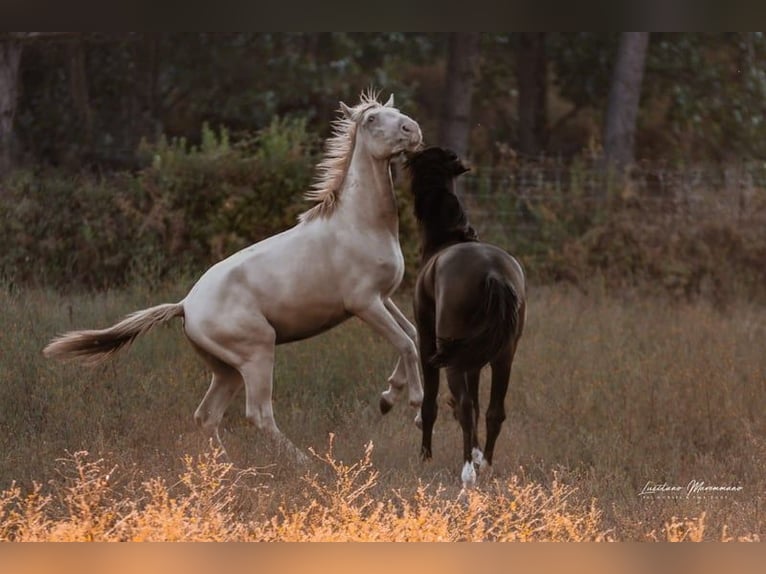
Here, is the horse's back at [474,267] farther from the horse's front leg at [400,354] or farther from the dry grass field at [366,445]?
the dry grass field at [366,445]

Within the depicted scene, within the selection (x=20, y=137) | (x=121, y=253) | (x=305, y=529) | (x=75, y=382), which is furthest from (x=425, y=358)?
(x=20, y=137)

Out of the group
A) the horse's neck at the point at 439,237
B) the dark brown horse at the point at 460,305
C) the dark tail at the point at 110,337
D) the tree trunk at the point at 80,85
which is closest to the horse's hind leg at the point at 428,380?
the dark brown horse at the point at 460,305

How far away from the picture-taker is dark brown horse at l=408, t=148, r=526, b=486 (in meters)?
5.80

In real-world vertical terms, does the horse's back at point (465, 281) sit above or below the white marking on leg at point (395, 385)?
above

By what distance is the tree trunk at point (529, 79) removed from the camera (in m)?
19.2

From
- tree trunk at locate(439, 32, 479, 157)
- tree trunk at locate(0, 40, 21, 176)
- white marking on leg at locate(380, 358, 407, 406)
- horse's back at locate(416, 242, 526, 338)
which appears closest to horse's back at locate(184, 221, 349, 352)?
white marking on leg at locate(380, 358, 407, 406)

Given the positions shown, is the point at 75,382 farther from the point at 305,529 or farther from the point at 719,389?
the point at 719,389

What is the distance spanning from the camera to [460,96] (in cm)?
1491

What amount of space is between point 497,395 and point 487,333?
1.81 ft

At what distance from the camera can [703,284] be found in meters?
12.3

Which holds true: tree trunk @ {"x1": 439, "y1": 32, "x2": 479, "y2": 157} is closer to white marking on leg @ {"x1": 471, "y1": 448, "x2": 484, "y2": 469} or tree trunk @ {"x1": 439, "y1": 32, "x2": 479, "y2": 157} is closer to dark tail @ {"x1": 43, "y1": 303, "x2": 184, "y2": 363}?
dark tail @ {"x1": 43, "y1": 303, "x2": 184, "y2": 363}

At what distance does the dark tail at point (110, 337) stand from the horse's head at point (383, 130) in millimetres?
1334

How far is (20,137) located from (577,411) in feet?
40.6

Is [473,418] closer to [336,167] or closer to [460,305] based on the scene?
[460,305]
